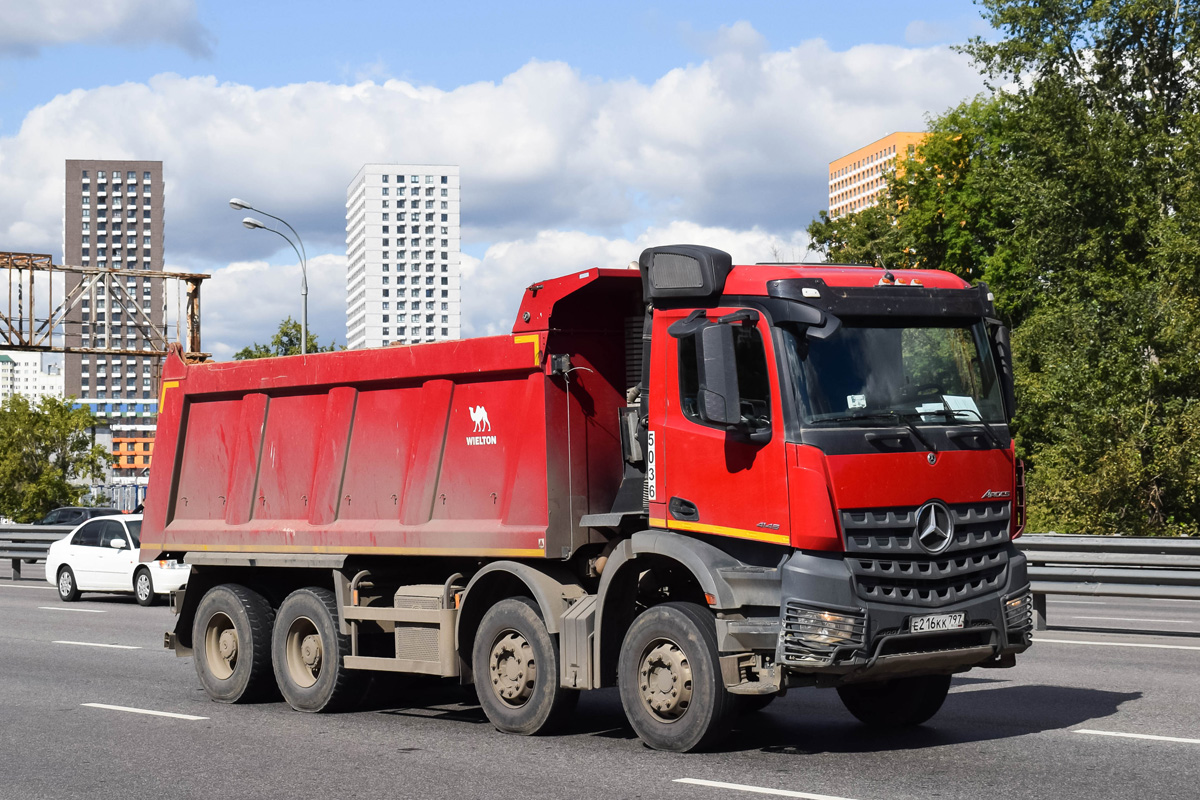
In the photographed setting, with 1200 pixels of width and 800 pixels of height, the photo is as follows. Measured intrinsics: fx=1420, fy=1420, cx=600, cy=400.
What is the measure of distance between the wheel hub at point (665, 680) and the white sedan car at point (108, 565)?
53.0 ft

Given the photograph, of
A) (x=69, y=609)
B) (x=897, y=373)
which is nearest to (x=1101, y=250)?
(x=69, y=609)

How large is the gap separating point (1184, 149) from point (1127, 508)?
1001 cm

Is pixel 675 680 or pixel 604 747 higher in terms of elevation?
pixel 675 680

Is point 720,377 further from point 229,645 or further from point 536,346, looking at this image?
point 229,645

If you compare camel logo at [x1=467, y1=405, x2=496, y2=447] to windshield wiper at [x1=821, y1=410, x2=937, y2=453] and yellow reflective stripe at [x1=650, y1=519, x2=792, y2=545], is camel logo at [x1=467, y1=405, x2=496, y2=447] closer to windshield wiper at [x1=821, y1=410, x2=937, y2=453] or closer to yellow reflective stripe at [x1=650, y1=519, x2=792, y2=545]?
yellow reflective stripe at [x1=650, y1=519, x2=792, y2=545]

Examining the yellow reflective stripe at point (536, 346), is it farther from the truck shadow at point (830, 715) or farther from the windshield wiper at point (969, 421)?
the windshield wiper at point (969, 421)

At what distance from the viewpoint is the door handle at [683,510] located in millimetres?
8477

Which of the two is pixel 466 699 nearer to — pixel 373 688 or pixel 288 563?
pixel 373 688

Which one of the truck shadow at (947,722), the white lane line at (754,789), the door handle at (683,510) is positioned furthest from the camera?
the truck shadow at (947,722)

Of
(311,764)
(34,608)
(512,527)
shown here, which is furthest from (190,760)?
(34,608)

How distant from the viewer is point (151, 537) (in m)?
13.0

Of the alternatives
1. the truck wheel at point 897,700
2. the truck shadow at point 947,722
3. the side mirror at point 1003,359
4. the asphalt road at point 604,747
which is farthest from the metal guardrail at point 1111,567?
the side mirror at point 1003,359

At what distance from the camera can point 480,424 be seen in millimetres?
10117

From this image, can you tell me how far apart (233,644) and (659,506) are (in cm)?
491
